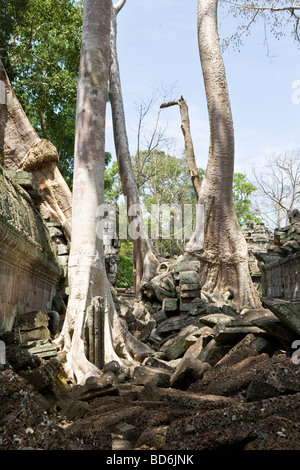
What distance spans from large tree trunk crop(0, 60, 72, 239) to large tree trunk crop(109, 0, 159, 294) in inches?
171

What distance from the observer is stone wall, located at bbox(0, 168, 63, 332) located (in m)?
3.63

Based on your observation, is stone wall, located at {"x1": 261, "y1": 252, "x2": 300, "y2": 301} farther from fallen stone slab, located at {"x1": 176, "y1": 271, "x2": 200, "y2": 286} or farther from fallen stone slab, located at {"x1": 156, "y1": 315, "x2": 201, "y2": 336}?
fallen stone slab, located at {"x1": 156, "y1": 315, "x2": 201, "y2": 336}

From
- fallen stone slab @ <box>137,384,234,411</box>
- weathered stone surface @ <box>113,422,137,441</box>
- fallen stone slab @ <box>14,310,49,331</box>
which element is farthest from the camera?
fallen stone slab @ <box>14,310,49,331</box>

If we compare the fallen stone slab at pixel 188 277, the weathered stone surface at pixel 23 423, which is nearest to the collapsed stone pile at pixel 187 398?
the weathered stone surface at pixel 23 423

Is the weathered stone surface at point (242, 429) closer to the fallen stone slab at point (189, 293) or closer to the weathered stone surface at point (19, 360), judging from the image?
the weathered stone surface at point (19, 360)

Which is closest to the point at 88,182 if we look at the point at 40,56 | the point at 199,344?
the point at 199,344

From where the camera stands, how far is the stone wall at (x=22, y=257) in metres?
3.63

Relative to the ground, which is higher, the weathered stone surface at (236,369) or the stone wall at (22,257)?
the stone wall at (22,257)

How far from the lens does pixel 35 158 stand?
26.1ft

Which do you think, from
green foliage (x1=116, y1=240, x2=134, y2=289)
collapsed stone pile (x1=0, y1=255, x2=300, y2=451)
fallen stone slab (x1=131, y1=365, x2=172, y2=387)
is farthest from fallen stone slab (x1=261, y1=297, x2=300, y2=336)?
green foliage (x1=116, y1=240, x2=134, y2=289)

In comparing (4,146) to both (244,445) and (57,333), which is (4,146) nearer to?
(57,333)

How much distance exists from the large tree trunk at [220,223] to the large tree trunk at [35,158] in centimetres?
344

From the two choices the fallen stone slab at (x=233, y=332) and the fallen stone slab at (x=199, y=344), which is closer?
the fallen stone slab at (x=233, y=332)

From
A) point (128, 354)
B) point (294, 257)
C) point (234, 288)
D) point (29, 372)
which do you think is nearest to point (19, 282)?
point (29, 372)
